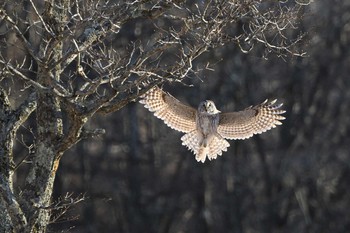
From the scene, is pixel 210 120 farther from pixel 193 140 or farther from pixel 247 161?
pixel 247 161

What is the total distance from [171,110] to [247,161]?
8093 mm

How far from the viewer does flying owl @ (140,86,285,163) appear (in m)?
11.4

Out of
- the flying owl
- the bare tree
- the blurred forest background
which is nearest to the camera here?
the bare tree

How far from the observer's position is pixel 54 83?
9180 mm

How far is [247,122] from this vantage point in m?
11.6

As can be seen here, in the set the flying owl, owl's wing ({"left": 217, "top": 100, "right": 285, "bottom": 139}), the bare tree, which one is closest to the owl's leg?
the flying owl

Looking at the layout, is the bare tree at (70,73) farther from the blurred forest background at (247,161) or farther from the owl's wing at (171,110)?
the blurred forest background at (247,161)

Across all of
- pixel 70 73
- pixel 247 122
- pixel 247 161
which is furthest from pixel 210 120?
pixel 247 161

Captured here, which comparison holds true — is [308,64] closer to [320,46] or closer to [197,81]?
[320,46]

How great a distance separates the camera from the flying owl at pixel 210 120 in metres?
11.4

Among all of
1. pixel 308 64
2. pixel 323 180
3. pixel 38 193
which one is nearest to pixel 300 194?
pixel 323 180

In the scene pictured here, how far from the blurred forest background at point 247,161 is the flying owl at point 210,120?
725 cm

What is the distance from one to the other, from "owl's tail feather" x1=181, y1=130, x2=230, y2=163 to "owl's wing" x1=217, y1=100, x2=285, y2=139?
0.44 ft

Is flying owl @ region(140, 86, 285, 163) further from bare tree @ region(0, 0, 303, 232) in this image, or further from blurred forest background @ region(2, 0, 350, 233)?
blurred forest background @ region(2, 0, 350, 233)
